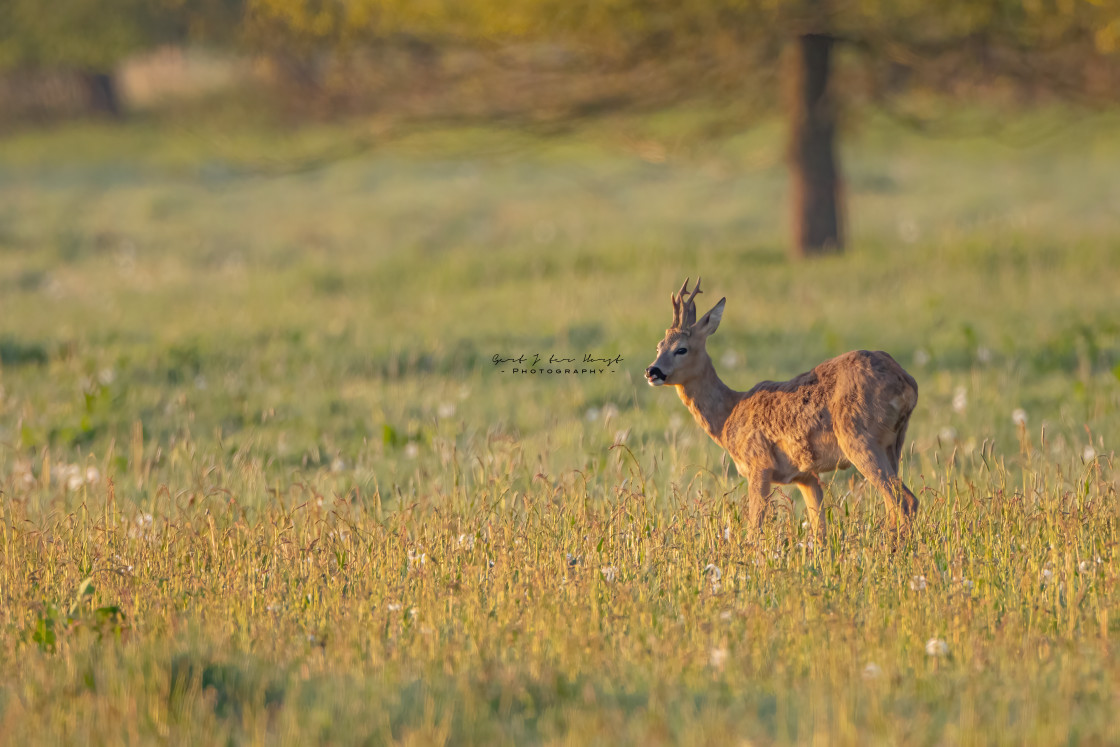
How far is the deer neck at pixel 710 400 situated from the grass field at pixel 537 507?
0.36 meters

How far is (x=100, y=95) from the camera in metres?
44.1

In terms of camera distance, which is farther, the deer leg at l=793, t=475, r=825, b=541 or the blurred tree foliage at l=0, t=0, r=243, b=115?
the blurred tree foliage at l=0, t=0, r=243, b=115

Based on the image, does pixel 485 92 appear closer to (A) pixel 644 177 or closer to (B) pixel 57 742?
(B) pixel 57 742

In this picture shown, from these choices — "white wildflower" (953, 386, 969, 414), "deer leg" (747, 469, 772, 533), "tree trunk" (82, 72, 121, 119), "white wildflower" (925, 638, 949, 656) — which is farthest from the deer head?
"tree trunk" (82, 72, 121, 119)

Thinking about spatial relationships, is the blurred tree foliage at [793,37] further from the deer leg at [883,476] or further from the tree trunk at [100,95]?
the tree trunk at [100,95]

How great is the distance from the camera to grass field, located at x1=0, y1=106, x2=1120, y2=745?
410 cm

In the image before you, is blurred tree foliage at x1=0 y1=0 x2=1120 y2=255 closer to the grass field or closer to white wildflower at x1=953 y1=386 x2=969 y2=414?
the grass field

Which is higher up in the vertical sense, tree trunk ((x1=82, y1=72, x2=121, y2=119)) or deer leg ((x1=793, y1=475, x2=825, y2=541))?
tree trunk ((x1=82, y1=72, x2=121, y2=119))

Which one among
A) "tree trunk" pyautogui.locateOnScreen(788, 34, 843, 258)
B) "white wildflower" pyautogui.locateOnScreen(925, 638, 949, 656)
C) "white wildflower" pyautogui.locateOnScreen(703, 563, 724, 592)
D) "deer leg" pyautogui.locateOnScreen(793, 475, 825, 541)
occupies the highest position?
"tree trunk" pyautogui.locateOnScreen(788, 34, 843, 258)

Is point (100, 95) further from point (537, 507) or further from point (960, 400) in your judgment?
point (537, 507)

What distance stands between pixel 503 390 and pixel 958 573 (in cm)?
544

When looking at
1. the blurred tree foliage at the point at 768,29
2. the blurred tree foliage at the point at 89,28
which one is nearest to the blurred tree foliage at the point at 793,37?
the blurred tree foliage at the point at 768,29

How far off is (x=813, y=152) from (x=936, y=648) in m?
12.5

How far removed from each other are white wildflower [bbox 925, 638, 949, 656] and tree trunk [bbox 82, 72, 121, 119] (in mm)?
43800
